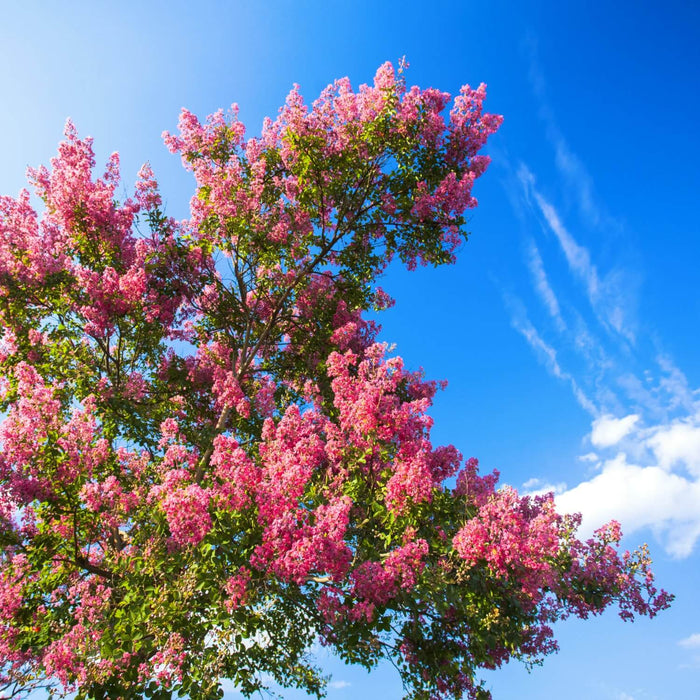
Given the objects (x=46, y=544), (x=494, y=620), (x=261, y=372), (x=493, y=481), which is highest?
(x=261, y=372)

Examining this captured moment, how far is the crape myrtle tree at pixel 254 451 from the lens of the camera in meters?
8.08

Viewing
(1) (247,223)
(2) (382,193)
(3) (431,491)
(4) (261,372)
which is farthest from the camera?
(4) (261,372)

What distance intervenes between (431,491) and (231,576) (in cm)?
352

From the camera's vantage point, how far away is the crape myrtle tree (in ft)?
26.5

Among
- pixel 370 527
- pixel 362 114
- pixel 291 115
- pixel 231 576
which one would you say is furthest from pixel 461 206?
pixel 231 576

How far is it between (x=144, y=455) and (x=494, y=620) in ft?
22.3

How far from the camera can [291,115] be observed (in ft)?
44.7

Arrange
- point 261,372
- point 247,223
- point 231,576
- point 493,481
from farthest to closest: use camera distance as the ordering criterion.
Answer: point 261,372 → point 247,223 → point 493,481 → point 231,576

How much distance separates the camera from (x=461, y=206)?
13625mm

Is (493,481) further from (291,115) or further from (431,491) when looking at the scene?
(291,115)

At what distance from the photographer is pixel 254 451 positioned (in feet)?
42.1

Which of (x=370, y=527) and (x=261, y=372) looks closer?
(x=370, y=527)

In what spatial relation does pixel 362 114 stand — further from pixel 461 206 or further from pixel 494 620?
pixel 494 620

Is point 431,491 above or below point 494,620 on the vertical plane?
above
